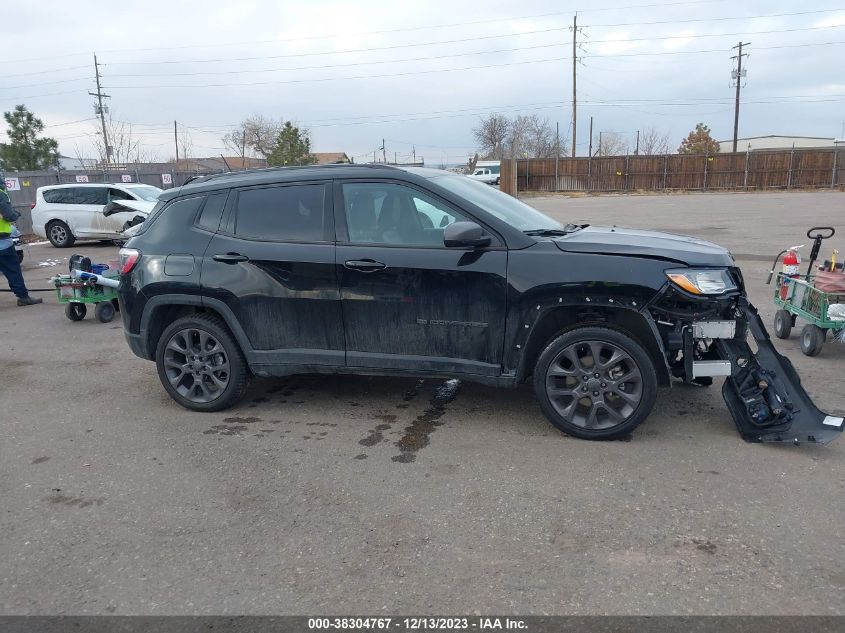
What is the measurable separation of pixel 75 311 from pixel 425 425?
250 inches

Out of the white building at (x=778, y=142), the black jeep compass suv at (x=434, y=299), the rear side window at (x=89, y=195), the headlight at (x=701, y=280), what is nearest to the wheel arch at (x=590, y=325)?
the black jeep compass suv at (x=434, y=299)

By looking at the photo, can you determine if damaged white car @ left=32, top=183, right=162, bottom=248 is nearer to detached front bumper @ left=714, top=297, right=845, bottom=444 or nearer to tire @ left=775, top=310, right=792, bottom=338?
tire @ left=775, top=310, right=792, bottom=338

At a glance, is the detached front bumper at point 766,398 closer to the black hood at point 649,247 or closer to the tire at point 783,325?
the black hood at point 649,247

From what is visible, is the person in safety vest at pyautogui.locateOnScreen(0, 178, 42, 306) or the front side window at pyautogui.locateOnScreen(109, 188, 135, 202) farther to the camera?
the front side window at pyautogui.locateOnScreen(109, 188, 135, 202)

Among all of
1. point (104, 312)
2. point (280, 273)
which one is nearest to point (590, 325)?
point (280, 273)

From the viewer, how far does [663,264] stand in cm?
414

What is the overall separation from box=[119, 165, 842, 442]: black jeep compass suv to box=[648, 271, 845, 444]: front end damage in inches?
0.4

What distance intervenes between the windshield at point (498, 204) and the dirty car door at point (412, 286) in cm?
28

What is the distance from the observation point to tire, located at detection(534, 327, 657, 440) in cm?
421

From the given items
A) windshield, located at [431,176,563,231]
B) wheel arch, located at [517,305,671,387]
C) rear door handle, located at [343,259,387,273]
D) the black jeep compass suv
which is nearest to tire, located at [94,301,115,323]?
the black jeep compass suv

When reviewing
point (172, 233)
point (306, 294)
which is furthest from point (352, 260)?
point (172, 233)

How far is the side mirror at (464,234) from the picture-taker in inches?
166

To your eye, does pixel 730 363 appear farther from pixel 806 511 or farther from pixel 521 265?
pixel 521 265

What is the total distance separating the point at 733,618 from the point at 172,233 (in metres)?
4.47
